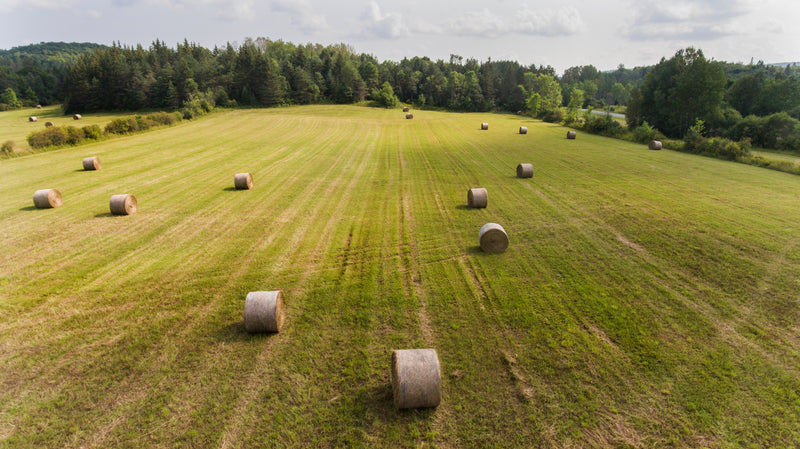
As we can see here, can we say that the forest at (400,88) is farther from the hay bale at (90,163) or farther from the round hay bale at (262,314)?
the hay bale at (90,163)

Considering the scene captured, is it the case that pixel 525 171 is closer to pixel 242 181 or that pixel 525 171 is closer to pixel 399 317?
pixel 399 317

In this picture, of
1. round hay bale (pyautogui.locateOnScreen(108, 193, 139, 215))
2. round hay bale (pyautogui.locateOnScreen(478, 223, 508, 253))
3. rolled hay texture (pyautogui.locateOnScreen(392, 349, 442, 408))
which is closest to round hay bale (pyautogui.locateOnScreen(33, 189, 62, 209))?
round hay bale (pyautogui.locateOnScreen(108, 193, 139, 215))

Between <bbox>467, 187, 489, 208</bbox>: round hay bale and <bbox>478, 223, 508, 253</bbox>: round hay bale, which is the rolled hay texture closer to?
<bbox>478, 223, 508, 253</bbox>: round hay bale

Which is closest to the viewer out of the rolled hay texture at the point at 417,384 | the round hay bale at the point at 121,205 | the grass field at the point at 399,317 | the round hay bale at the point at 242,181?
the grass field at the point at 399,317

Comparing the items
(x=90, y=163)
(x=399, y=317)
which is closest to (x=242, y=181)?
(x=90, y=163)

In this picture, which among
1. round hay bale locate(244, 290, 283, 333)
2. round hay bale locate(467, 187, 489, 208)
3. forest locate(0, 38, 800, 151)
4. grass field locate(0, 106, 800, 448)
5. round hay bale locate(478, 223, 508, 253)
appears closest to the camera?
grass field locate(0, 106, 800, 448)

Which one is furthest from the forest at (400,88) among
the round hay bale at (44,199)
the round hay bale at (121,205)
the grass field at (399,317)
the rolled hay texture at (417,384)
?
the round hay bale at (44,199)
